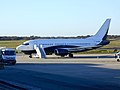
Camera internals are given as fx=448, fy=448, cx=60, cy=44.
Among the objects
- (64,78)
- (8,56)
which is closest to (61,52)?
(8,56)

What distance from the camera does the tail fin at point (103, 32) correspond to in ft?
254

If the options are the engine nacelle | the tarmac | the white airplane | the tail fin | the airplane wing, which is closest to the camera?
the tarmac

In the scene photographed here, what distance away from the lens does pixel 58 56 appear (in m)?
77.8

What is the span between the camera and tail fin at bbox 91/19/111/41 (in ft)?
254

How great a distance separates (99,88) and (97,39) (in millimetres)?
52576

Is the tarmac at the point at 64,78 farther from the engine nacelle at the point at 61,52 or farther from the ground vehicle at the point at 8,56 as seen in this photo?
the engine nacelle at the point at 61,52

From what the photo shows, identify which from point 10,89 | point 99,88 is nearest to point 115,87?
point 99,88

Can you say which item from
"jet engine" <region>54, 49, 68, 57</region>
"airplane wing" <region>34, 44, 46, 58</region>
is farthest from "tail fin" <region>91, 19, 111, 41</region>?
"airplane wing" <region>34, 44, 46, 58</region>

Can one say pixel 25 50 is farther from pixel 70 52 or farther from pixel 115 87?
pixel 115 87

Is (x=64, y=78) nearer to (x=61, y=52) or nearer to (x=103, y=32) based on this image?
(x=61, y=52)

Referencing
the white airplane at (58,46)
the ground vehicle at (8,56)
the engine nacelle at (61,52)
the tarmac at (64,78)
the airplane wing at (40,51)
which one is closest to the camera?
the tarmac at (64,78)

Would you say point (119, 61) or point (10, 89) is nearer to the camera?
point (10, 89)

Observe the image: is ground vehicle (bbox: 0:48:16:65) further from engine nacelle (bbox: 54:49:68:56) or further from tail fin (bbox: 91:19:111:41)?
tail fin (bbox: 91:19:111:41)

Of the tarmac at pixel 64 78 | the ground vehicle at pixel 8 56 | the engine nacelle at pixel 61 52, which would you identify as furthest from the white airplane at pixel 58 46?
the tarmac at pixel 64 78
